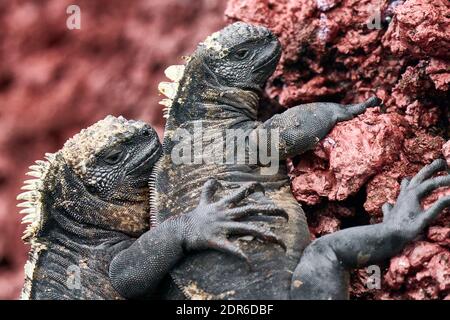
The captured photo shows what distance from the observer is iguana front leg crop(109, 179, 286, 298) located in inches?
155

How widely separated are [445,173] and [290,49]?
5.20 ft

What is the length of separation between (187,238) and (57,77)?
4783 millimetres

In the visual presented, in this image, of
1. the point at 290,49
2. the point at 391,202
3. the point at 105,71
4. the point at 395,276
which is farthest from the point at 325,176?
the point at 105,71

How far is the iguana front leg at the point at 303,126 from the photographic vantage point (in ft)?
14.5

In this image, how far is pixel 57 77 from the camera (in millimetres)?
8320

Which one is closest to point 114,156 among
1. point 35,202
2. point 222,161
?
point 35,202

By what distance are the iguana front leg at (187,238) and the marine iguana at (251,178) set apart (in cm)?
8

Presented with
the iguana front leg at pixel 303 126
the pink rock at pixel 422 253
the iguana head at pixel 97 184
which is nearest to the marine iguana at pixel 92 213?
the iguana head at pixel 97 184

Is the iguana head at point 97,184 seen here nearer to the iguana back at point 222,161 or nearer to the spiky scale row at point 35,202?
the spiky scale row at point 35,202

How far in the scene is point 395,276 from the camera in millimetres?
3902

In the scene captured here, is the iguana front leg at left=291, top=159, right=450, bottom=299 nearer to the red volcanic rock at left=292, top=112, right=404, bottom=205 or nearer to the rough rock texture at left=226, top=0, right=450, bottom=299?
the rough rock texture at left=226, top=0, right=450, bottom=299

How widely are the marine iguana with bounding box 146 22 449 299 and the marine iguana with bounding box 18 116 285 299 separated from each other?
16 centimetres

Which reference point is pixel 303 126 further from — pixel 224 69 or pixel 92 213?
pixel 92 213

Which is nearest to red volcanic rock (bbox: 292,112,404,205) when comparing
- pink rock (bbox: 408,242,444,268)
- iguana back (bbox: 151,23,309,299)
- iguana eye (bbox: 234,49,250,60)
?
iguana back (bbox: 151,23,309,299)
